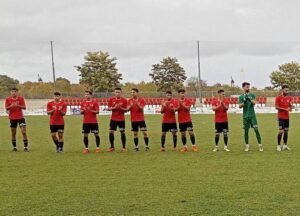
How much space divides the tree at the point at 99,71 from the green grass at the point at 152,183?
57369mm

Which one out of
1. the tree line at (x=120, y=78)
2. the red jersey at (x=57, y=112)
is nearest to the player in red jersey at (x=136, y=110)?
the red jersey at (x=57, y=112)

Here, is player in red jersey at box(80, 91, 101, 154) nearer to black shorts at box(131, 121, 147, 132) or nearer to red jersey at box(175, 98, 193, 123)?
black shorts at box(131, 121, 147, 132)

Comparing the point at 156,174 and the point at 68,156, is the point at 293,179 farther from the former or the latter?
the point at 68,156

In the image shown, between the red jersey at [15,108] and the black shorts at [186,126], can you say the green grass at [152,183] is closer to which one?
the black shorts at [186,126]

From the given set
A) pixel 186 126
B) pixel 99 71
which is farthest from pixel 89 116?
pixel 99 71

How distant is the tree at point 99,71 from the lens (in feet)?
235

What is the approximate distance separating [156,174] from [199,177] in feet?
3.31

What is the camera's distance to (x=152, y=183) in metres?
9.28

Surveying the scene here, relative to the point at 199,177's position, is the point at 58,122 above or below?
above

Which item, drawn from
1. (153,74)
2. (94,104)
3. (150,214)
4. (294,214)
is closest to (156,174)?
(150,214)

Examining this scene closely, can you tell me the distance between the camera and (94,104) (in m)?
14.8

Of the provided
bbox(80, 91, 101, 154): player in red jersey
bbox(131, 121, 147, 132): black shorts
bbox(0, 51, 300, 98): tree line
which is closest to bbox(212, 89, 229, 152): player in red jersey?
bbox(131, 121, 147, 132): black shorts

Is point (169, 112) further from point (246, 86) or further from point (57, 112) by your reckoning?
point (57, 112)

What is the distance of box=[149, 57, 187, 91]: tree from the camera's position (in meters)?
75.6
